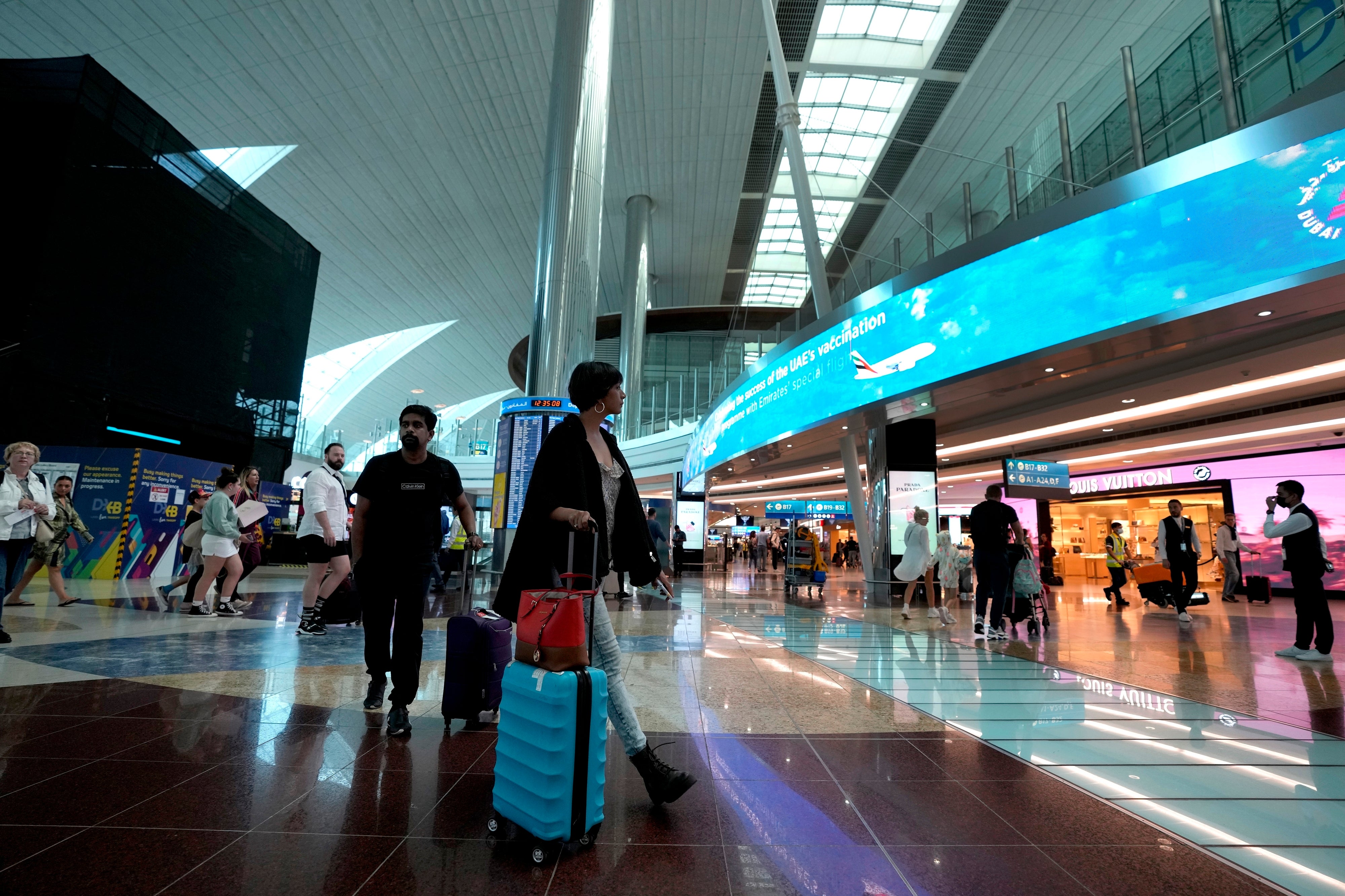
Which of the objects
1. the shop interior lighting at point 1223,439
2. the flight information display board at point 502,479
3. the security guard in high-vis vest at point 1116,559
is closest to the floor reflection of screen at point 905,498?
the security guard in high-vis vest at point 1116,559

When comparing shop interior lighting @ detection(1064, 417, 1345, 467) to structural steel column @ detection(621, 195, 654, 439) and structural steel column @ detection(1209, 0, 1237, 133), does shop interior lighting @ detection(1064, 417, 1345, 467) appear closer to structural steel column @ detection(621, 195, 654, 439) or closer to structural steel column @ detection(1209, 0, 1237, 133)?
structural steel column @ detection(1209, 0, 1237, 133)

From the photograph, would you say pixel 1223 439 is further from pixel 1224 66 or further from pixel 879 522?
pixel 1224 66

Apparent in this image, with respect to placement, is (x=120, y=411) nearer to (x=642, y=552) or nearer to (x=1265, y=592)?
(x=642, y=552)

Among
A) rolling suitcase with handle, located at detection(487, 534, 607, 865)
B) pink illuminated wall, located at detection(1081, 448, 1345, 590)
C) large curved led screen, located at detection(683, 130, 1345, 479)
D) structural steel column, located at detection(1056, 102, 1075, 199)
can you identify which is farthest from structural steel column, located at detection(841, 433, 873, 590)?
rolling suitcase with handle, located at detection(487, 534, 607, 865)

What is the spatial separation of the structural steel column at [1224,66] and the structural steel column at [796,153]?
5806 mm

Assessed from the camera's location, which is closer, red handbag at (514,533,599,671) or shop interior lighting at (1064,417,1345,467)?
red handbag at (514,533,599,671)

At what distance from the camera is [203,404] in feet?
45.0

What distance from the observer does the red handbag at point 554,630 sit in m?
1.73

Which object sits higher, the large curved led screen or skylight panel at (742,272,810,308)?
skylight panel at (742,272,810,308)

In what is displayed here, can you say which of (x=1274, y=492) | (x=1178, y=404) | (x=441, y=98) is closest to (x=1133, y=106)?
(x=1178, y=404)

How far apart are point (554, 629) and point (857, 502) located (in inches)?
432

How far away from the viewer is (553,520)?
6.46ft

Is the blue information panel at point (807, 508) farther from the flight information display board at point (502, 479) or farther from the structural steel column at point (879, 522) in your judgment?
the flight information display board at point (502, 479)

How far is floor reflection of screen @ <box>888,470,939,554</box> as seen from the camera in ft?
35.2
